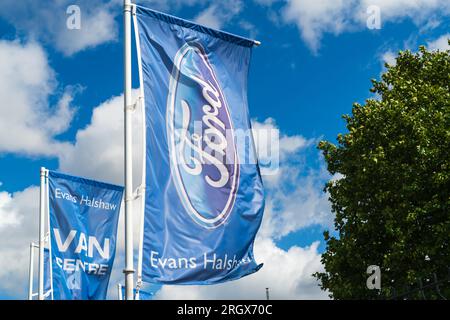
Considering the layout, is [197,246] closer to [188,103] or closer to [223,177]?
[223,177]

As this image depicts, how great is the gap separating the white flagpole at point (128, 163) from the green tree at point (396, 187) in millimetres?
17765

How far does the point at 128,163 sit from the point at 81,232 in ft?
39.8

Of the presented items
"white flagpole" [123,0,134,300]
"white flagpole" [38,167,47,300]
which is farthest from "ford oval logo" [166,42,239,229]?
"white flagpole" [38,167,47,300]

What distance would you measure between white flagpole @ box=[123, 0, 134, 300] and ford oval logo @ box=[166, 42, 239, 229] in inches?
29.1

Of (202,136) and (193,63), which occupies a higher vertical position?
(193,63)

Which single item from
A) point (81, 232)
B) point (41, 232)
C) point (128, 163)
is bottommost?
point (128, 163)

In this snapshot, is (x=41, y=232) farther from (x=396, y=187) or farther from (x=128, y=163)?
(x=128, y=163)

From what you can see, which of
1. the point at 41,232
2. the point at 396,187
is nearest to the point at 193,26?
the point at 41,232

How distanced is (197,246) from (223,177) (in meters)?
1.16

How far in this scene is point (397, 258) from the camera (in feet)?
86.0

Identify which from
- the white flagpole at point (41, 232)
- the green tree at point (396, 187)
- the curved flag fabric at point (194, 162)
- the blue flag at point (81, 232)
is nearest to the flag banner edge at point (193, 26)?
the curved flag fabric at point (194, 162)

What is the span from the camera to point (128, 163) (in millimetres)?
10062

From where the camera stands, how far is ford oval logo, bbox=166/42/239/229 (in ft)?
31.9
